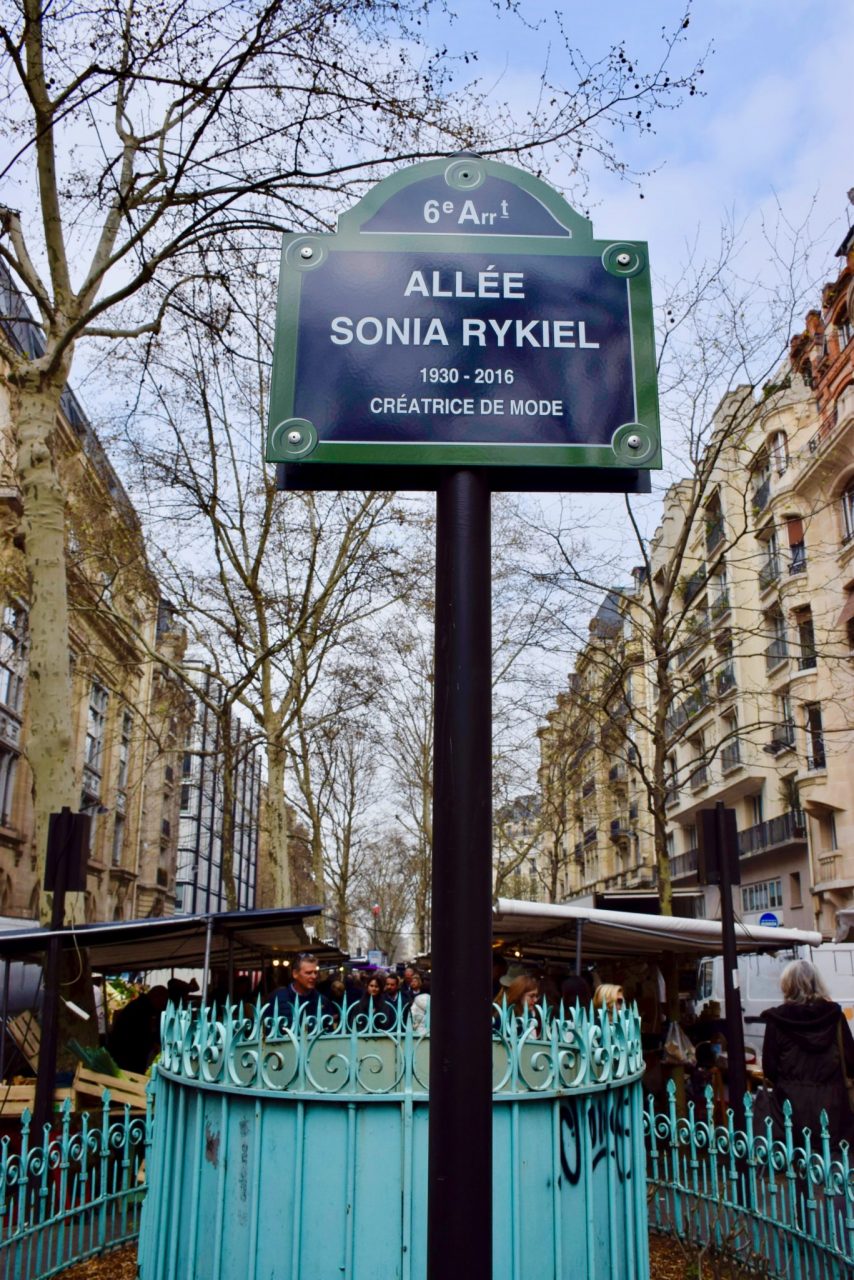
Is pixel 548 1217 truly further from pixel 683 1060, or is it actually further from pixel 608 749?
pixel 608 749

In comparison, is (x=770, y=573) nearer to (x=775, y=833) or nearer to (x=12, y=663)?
(x=775, y=833)

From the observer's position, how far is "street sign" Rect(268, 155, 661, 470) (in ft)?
7.89

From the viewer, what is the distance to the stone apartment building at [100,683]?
65.1 ft

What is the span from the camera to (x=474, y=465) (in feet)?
7.87

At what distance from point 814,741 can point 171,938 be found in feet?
86.7

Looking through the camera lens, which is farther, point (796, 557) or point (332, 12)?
point (796, 557)

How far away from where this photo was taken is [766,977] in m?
18.4

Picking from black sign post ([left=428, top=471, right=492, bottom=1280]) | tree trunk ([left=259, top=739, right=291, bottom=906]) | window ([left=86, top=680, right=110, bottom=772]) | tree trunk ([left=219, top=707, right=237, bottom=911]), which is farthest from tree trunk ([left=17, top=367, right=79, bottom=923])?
window ([left=86, top=680, right=110, bottom=772])

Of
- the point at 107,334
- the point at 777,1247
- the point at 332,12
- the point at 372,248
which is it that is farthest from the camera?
the point at 107,334

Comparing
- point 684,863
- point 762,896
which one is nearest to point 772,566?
point 762,896

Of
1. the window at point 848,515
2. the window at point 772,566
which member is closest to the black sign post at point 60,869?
the window at point 848,515

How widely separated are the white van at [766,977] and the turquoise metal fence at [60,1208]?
13.1 m

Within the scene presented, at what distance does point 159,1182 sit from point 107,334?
422 inches

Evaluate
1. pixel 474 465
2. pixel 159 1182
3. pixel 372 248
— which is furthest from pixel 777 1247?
pixel 372 248
